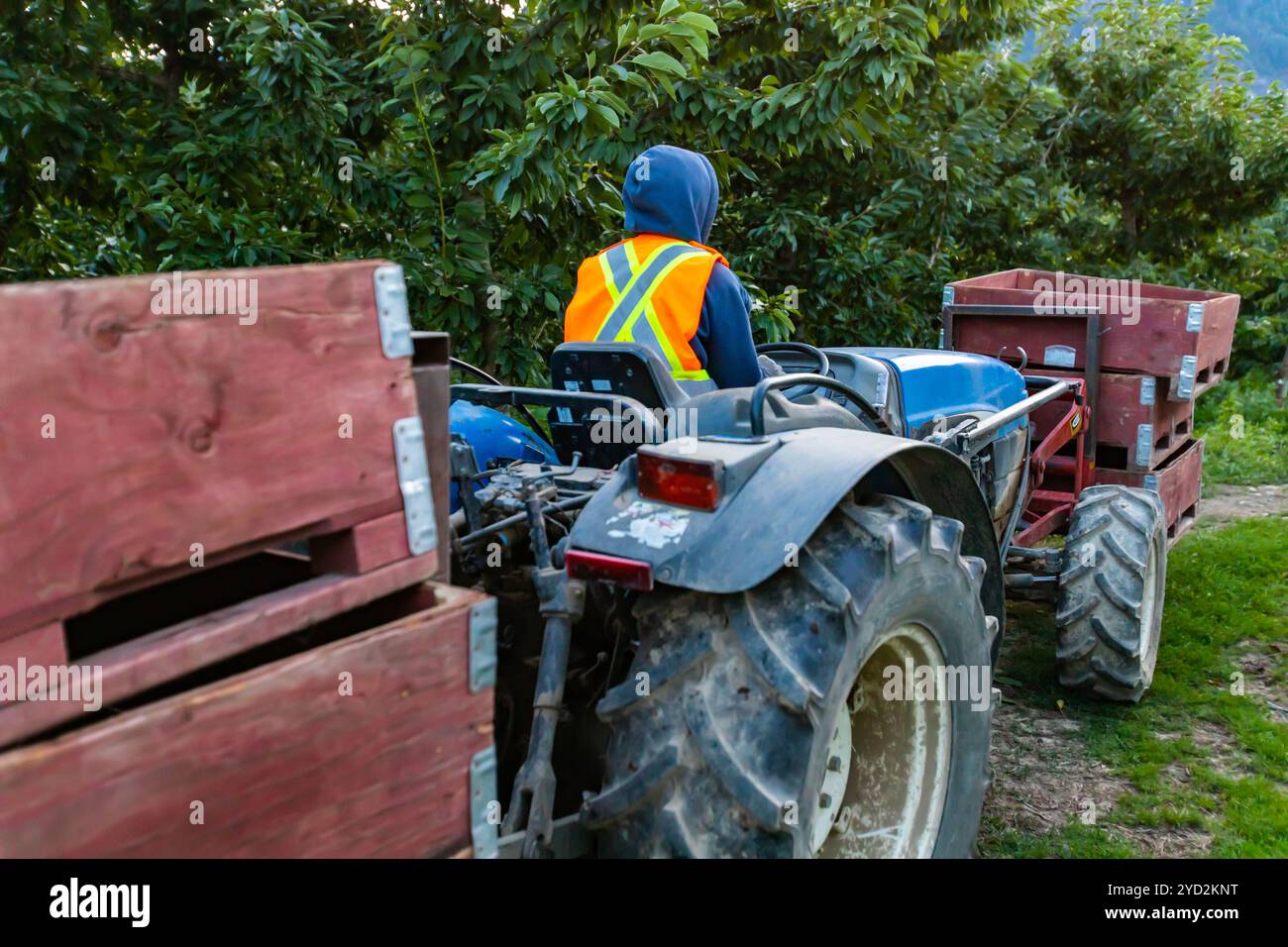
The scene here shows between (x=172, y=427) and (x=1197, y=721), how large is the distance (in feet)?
13.7

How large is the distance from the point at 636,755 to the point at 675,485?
0.56m

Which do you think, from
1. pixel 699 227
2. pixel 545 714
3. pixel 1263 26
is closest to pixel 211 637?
pixel 545 714

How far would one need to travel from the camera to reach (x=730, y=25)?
278 inches

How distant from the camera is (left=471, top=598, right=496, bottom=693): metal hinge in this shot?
1.91m

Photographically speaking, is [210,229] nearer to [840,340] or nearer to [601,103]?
[601,103]

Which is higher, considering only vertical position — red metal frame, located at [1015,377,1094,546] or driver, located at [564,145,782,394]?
driver, located at [564,145,782,394]

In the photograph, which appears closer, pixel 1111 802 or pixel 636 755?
pixel 636 755

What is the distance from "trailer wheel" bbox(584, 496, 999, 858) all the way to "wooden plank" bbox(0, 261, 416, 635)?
0.74 meters

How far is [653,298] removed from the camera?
3.38 meters

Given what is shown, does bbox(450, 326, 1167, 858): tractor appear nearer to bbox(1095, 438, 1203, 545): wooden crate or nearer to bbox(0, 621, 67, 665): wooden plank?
bbox(0, 621, 67, 665): wooden plank

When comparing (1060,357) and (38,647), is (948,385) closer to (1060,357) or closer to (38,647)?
(1060,357)

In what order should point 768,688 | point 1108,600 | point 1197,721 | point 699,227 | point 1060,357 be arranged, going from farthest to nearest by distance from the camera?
point 1060,357, point 1197,721, point 1108,600, point 699,227, point 768,688

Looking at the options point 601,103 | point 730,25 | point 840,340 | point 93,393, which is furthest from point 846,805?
point 840,340

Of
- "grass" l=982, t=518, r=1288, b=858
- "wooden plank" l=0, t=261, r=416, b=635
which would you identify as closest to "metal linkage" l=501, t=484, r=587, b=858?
"wooden plank" l=0, t=261, r=416, b=635
